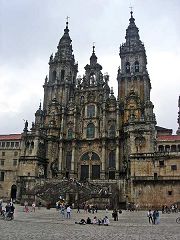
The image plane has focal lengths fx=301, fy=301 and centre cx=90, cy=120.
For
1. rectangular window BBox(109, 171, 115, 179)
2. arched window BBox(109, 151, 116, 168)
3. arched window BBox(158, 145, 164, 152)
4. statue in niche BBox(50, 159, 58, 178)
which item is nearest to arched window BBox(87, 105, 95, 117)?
arched window BBox(109, 151, 116, 168)

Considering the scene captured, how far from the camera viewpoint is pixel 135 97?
66.8m

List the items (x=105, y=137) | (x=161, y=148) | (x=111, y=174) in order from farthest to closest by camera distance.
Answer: (x=105, y=137), (x=111, y=174), (x=161, y=148)

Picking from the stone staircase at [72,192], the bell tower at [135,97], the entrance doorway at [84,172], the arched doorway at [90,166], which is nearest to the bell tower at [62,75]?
the bell tower at [135,97]

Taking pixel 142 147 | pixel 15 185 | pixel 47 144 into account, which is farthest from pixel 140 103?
pixel 15 185

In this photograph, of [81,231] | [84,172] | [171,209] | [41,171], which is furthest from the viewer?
[84,172]

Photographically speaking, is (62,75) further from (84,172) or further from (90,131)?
(84,172)

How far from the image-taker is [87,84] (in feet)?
237

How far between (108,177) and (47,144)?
1606cm

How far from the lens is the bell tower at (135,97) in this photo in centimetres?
5909

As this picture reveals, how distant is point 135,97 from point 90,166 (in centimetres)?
1820

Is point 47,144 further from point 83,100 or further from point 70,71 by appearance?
point 70,71

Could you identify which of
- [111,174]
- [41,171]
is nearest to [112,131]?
[111,174]

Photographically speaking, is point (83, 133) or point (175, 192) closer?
point (175, 192)

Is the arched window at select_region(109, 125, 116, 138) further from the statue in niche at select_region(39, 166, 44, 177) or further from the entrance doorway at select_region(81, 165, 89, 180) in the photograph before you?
the statue in niche at select_region(39, 166, 44, 177)
